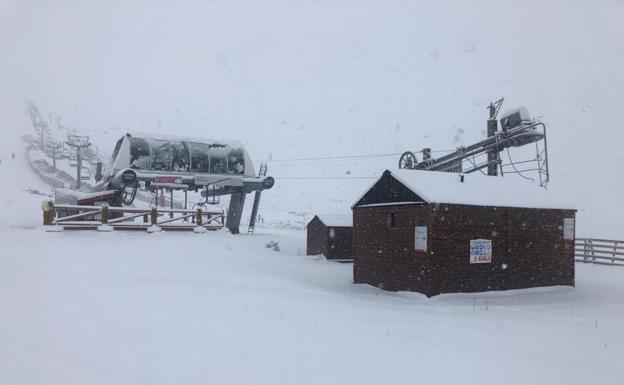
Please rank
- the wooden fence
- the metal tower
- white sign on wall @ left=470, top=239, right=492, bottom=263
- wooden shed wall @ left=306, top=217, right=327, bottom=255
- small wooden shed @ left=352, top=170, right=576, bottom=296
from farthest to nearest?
wooden shed wall @ left=306, top=217, right=327, bottom=255 < the metal tower < the wooden fence < white sign on wall @ left=470, top=239, right=492, bottom=263 < small wooden shed @ left=352, top=170, right=576, bottom=296

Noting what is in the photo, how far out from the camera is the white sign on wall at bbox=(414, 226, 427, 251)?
14.7 metres

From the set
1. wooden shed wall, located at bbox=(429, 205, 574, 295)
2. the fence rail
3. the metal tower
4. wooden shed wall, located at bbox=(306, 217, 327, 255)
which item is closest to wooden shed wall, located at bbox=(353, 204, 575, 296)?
wooden shed wall, located at bbox=(429, 205, 574, 295)

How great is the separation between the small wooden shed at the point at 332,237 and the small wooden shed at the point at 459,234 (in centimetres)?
588

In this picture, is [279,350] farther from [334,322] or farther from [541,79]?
[541,79]

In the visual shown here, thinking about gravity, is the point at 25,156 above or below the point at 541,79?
below

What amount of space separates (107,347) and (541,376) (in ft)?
21.0

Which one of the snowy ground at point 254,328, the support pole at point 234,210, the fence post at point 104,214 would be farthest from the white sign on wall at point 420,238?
the support pole at point 234,210

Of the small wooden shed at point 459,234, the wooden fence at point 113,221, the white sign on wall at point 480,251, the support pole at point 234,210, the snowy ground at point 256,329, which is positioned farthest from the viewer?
the support pole at point 234,210

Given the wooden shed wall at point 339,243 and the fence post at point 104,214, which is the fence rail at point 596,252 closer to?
the wooden shed wall at point 339,243

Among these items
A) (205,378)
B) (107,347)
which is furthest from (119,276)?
(205,378)

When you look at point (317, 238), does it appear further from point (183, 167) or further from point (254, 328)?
point (254, 328)

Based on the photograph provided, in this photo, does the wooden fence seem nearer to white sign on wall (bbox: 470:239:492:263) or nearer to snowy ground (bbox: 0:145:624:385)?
snowy ground (bbox: 0:145:624:385)

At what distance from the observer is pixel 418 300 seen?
1416 centimetres

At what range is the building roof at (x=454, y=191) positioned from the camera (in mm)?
15367
